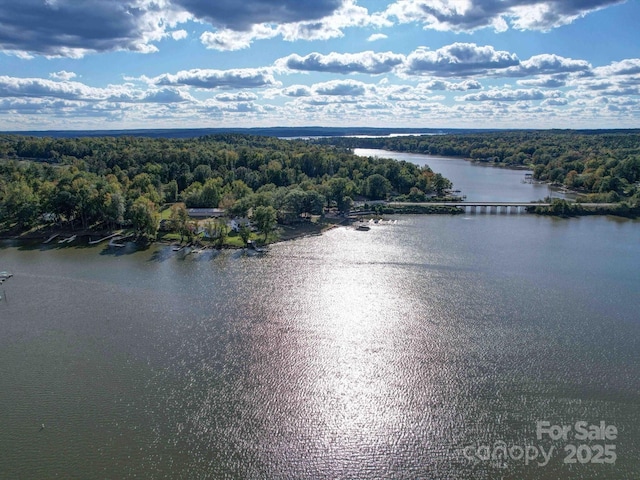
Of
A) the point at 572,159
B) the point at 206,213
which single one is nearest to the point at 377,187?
the point at 206,213

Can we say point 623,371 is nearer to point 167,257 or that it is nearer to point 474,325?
point 474,325

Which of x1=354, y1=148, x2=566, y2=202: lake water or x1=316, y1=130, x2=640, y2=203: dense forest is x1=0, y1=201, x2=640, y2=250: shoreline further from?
x1=354, y1=148, x2=566, y2=202: lake water

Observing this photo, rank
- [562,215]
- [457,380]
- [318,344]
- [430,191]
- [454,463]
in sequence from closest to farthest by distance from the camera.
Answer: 1. [454,463]
2. [457,380]
3. [318,344]
4. [562,215]
5. [430,191]

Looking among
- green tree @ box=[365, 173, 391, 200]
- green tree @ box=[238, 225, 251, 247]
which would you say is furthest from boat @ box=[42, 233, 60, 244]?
green tree @ box=[365, 173, 391, 200]

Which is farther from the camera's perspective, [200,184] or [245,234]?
[200,184]

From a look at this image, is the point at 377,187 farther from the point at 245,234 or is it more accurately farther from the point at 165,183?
the point at 165,183

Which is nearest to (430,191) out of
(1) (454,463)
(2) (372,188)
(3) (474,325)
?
(2) (372,188)
